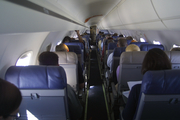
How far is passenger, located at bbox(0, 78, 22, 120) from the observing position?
2.13 feet

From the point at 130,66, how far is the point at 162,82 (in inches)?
46.2

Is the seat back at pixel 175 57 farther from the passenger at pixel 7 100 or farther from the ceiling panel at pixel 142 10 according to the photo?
the passenger at pixel 7 100

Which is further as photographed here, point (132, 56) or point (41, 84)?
point (132, 56)

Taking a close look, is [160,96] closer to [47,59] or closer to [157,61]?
[157,61]

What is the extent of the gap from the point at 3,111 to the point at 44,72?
668 millimetres

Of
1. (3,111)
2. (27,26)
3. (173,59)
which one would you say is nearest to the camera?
(3,111)

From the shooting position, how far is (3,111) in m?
0.65

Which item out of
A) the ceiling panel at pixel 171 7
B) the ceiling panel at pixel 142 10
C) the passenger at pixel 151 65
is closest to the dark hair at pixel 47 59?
the passenger at pixel 151 65

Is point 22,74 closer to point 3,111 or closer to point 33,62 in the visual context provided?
point 3,111

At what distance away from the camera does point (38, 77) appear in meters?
1.31

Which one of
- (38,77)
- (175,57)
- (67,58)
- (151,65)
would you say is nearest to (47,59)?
(38,77)

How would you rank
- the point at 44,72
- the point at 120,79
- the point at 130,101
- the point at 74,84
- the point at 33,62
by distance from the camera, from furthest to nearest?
1. the point at 33,62
2. the point at 74,84
3. the point at 120,79
4. the point at 130,101
5. the point at 44,72

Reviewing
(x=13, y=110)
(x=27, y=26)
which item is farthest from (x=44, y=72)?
(x=13, y=110)

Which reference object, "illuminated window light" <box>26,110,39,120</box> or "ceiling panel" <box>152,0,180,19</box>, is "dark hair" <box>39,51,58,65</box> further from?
"ceiling panel" <box>152,0,180,19</box>
